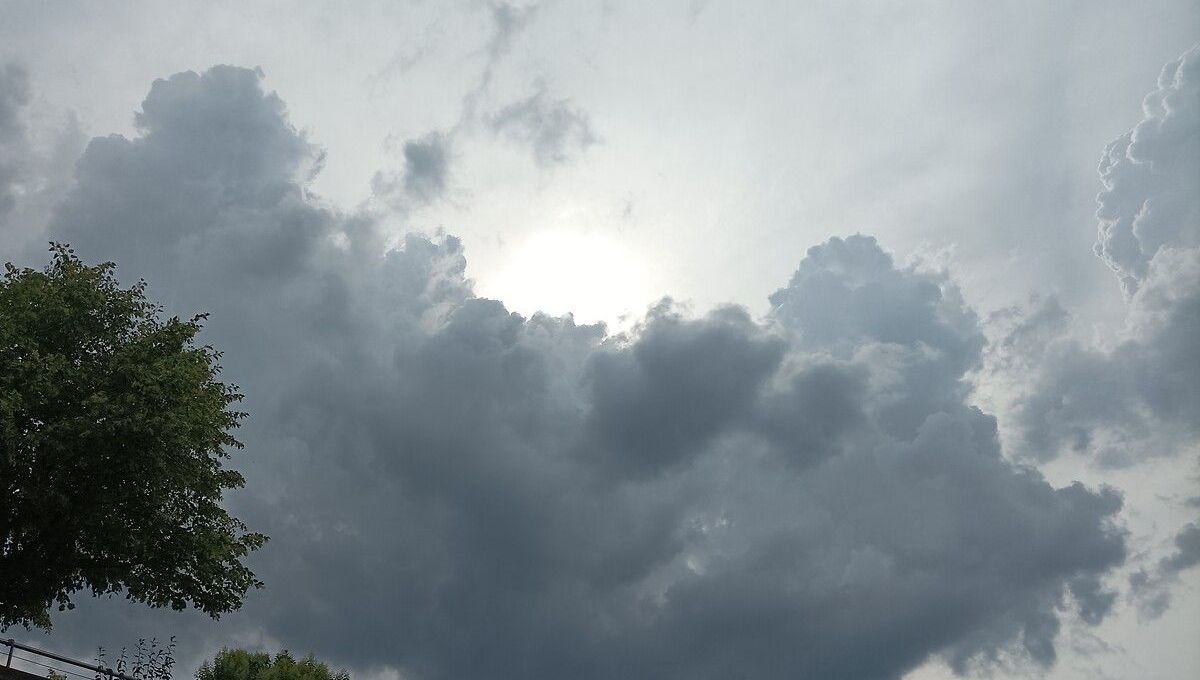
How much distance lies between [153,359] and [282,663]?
47574mm

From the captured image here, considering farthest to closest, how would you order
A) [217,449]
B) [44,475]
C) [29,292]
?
[217,449] → [29,292] → [44,475]

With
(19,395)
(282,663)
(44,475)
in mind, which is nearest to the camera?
(19,395)

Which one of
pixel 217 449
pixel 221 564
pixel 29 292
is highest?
pixel 29 292

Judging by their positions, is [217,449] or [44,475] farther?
[217,449]

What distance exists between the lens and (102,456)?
3148 centimetres

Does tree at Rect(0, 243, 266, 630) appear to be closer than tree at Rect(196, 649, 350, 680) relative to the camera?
Yes

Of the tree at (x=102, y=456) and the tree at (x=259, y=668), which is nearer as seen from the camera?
the tree at (x=102, y=456)

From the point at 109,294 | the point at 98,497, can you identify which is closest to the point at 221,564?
the point at 98,497

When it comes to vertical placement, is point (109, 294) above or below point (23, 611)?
above

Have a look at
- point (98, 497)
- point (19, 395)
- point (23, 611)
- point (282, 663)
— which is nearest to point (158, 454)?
point (98, 497)

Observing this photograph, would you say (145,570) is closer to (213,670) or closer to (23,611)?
(23,611)

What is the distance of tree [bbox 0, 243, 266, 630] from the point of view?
3102 centimetres

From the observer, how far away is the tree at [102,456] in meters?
31.0

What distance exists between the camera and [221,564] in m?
35.7
